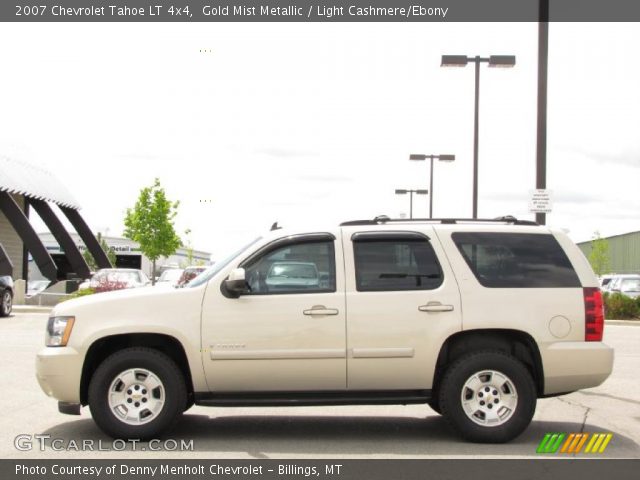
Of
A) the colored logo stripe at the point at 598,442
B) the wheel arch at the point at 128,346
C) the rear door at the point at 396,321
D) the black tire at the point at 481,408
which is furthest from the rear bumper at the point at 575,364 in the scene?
the wheel arch at the point at 128,346

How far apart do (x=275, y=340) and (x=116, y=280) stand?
23806 millimetres

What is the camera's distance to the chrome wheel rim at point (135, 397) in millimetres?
8031

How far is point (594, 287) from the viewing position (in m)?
8.38

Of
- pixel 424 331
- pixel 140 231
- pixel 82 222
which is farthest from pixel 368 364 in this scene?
pixel 140 231

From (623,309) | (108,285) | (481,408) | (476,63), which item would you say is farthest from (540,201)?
(108,285)

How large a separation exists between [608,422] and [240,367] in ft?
13.4

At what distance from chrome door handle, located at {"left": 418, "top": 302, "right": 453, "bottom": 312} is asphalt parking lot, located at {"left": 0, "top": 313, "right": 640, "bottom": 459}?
1.22m

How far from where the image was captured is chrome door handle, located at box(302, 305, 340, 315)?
26.6 ft

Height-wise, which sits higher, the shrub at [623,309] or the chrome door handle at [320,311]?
the chrome door handle at [320,311]

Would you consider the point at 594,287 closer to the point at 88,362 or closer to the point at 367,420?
the point at 367,420

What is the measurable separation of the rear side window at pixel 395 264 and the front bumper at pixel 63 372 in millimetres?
2652

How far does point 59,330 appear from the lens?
8148mm

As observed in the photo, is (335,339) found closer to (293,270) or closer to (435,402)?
(293,270)

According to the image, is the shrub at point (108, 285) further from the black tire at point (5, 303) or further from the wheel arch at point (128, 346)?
the wheel arch at point (128, 346)
